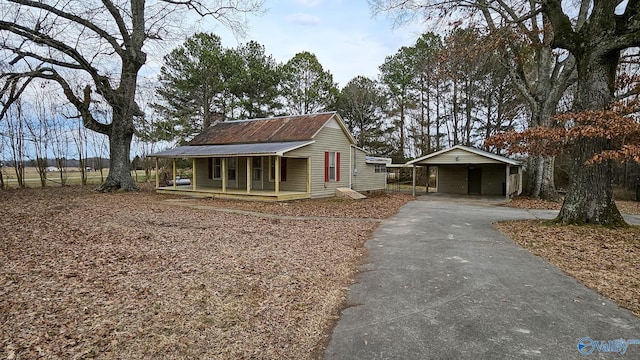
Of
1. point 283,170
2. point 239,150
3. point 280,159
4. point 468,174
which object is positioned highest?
point 239,150

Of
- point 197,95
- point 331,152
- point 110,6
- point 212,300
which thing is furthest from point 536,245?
point 197,95

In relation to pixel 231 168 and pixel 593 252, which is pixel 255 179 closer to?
pixel 231 168

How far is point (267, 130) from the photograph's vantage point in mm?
18922

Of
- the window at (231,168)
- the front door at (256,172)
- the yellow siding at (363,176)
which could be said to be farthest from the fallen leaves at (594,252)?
the window at (231,168)

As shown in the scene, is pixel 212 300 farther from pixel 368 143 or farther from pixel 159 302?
pixel 368 143

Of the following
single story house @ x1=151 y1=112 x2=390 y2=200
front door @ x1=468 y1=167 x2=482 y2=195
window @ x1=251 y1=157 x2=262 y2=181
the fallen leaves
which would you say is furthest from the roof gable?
the fallen leaves

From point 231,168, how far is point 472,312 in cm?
1745

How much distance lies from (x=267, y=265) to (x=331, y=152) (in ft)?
43.2

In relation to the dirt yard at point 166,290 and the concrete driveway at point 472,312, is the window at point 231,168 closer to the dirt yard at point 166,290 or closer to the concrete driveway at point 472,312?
the dirt yard at point 166,290

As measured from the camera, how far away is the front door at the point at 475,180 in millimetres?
21844

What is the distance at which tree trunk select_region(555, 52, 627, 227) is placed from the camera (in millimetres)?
8508

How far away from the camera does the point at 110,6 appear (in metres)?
14.8

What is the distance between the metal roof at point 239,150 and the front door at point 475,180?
39.5 feet

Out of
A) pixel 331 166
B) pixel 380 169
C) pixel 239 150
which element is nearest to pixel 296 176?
pixel 331 166
